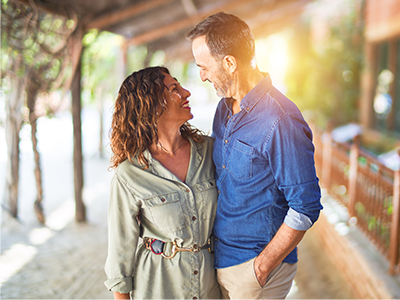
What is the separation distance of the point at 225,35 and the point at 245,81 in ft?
0.75

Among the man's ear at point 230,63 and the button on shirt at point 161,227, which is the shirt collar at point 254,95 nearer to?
the man's ear at point 230,63

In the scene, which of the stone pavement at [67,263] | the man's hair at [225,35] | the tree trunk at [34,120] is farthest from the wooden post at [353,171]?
the tree trunk at [34,120]

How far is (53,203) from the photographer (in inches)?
227

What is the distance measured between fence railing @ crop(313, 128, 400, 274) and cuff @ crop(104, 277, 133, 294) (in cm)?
238

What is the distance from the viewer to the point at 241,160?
4.87 ft

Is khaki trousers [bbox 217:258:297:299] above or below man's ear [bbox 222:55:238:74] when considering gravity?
below

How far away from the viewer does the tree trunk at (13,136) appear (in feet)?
15.1

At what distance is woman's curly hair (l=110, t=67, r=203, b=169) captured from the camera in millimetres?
1640

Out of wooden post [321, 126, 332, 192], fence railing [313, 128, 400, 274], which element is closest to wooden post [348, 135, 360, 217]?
fence railing [313, 128, 400, 274]

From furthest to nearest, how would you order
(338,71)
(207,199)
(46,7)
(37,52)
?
(338,71)
(37,52)
(46,7)
(207,199)

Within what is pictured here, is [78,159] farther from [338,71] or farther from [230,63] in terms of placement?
[338,71]

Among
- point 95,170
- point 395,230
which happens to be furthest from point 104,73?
point 395,230

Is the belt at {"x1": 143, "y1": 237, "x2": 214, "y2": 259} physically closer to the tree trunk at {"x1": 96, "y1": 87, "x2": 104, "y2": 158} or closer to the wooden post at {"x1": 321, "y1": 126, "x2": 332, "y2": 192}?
the wooden post at {"x1": 321, "y1": 126, "x2": 332, "y2": 192}

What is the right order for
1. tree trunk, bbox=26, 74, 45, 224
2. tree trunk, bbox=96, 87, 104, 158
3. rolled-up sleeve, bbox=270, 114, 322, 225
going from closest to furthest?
rolled-up sleeve, bbox=270, 114, 322, 225
tree trunk, bbox=26, 74, 45, 224
tree trunk, bbox=96, 87, 104, 158
